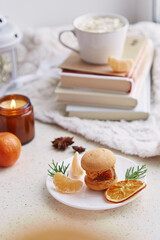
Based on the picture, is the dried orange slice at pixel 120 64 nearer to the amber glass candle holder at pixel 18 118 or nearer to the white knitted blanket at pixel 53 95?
the white knitted blanket at pixel 53 95

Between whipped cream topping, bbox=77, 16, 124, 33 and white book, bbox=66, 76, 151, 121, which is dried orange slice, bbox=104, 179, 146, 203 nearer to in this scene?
white book, bbox=66, 76, 151, 121

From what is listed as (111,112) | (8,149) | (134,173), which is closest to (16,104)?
(8,149)

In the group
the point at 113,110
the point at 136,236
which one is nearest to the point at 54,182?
the point at 136,236

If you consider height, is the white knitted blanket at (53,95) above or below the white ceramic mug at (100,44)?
below

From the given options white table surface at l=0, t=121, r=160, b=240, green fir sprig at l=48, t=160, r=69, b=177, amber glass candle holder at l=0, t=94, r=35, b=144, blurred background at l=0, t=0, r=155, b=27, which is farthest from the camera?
blurred background at l=0, t=0, r=155, b=27

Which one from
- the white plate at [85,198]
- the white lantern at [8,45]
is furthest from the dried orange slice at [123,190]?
the white lantern at [8,45]

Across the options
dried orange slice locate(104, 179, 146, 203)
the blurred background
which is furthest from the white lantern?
dried orange slice locate(104, 179, 146, 203)

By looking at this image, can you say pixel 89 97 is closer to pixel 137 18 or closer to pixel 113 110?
pixel 113 110
